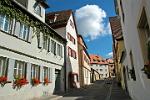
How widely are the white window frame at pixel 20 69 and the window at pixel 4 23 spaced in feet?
8.24

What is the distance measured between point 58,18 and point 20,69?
17097 mm

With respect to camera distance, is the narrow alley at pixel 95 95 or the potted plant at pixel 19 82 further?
the narrow alley at pixel 95 95

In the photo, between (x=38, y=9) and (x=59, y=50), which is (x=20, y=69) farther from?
(x=59, y=50)

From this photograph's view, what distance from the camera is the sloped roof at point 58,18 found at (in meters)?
28.7

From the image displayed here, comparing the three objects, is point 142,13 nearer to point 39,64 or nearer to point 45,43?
point 39,64

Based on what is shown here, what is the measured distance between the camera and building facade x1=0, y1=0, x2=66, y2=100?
1280 cm

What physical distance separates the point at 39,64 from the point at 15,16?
5459mm

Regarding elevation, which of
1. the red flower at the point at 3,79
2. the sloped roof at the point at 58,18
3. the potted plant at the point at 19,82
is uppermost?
the sloped roof at the point at 58,18

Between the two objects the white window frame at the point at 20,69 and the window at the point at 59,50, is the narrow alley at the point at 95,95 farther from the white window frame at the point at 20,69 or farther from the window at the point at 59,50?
the window at the point at 59,50

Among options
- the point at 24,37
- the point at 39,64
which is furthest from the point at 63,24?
the point at 24,37

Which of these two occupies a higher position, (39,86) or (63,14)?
(63,14)

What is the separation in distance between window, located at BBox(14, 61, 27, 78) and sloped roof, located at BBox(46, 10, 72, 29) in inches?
564

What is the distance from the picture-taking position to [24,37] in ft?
50.6

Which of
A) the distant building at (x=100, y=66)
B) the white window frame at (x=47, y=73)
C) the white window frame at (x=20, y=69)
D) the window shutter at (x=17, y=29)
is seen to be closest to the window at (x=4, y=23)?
the window shutter at (x=17, y=29)
